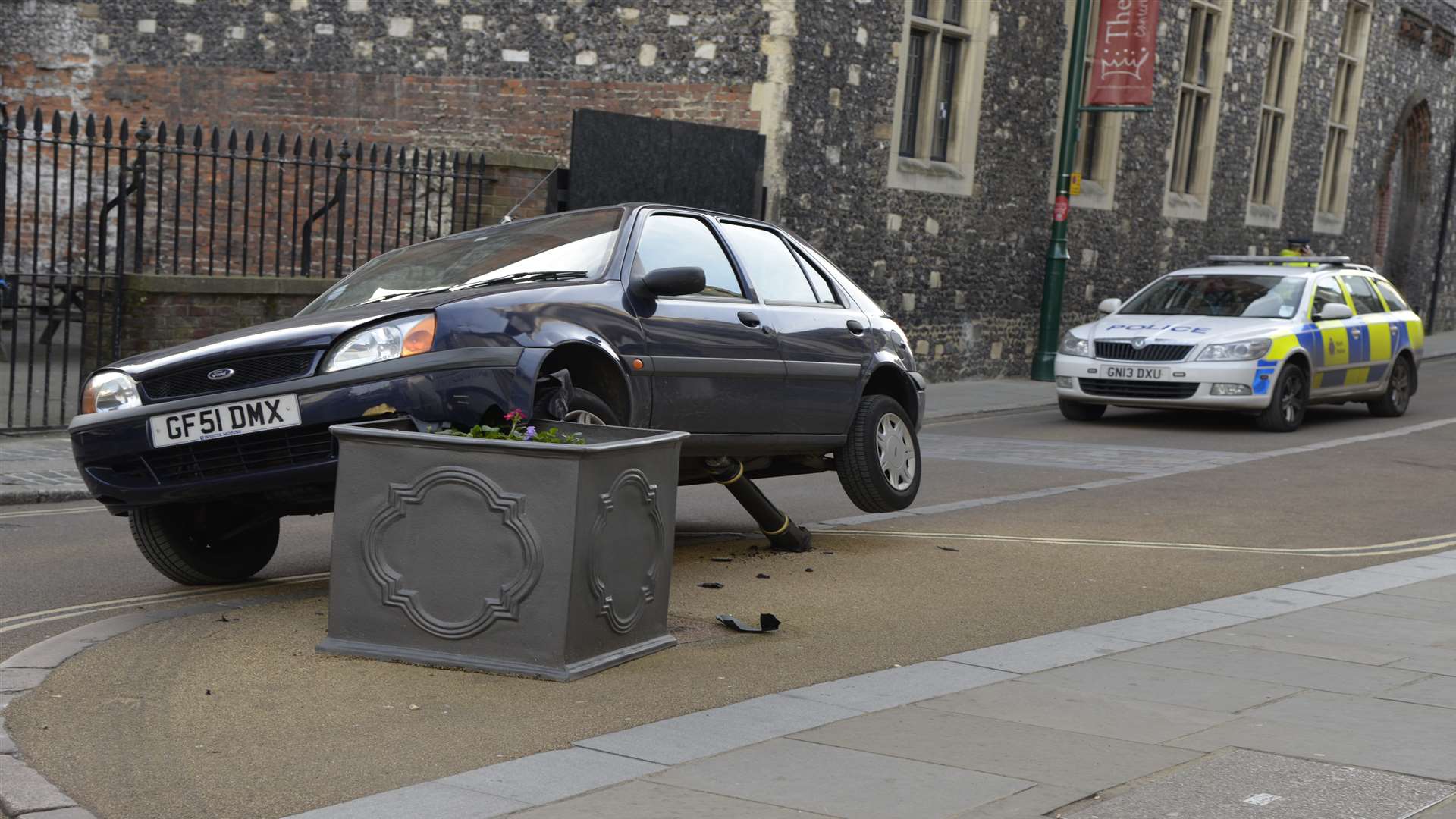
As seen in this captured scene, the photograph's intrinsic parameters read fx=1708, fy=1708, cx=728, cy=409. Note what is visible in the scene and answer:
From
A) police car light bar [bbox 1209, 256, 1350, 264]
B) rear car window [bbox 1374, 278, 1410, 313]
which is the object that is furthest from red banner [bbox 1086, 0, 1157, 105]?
rear car window [bbox 1374, 278, 1410, 313]

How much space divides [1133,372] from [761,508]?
8786 mm

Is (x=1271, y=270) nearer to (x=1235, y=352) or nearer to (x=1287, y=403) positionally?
(x=1287, y=403)

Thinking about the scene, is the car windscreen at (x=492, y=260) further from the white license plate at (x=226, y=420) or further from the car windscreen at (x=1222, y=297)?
the car windscreen at (x=1222, y=297)

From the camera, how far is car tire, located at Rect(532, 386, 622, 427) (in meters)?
6.90

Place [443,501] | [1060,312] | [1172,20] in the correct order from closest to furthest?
[443,501] → [1060,312] → [1172,20]

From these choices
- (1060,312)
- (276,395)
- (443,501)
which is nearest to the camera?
(443,501)

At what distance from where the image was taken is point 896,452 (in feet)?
31.3

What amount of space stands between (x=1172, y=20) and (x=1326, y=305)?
10854 millimetres

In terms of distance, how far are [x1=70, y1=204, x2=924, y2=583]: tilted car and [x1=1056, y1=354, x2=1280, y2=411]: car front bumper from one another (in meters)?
7.36

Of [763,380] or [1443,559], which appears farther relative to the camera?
[1443,559]

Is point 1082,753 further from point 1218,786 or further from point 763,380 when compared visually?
point 763,380

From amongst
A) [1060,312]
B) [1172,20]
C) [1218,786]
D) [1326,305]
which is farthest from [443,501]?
[1172,20]

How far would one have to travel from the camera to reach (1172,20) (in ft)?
88.5

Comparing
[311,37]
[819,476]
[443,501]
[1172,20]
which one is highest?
[1172,20]
